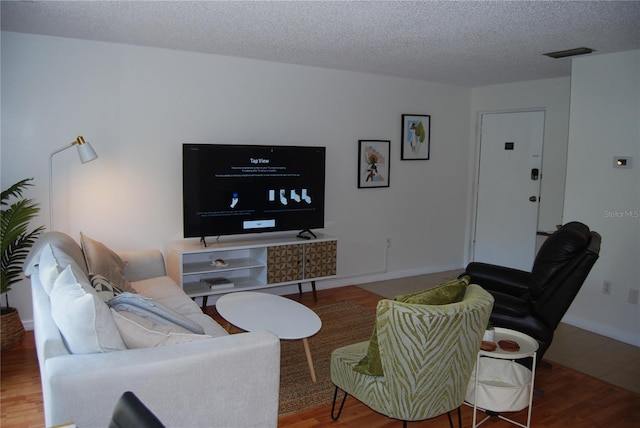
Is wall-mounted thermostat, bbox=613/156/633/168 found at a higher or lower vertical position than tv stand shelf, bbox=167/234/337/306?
higher

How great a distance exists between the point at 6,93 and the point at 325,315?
3157 mm

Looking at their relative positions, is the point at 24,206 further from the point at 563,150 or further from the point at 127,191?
the point at 563,150

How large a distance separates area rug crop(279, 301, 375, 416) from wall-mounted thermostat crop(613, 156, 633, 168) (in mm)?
2466

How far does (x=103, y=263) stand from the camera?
3518 millimetres

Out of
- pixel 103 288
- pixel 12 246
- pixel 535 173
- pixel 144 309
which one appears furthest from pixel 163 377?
pixel 535 173

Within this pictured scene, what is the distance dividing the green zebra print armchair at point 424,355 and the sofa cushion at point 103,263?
183 centimetres

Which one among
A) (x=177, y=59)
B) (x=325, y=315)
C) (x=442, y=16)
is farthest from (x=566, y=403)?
(x=177, y=59)

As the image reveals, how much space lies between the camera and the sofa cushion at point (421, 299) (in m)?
2.40

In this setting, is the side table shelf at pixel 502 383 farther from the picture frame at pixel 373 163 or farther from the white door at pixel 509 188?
the white door at pixel 509 188

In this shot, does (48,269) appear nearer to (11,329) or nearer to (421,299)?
(11,329)

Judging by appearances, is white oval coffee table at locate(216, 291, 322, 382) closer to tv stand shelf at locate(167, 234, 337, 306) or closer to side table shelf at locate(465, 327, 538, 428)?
tv stand shelf at locate(167, 234, 337, 306)

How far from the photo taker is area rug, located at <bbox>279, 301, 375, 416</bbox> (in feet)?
10.5

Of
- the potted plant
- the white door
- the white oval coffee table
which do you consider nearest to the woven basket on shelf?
the potted plant

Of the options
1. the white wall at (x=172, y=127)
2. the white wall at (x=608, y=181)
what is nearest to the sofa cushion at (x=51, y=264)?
the white wall at (x=172, y=127)
